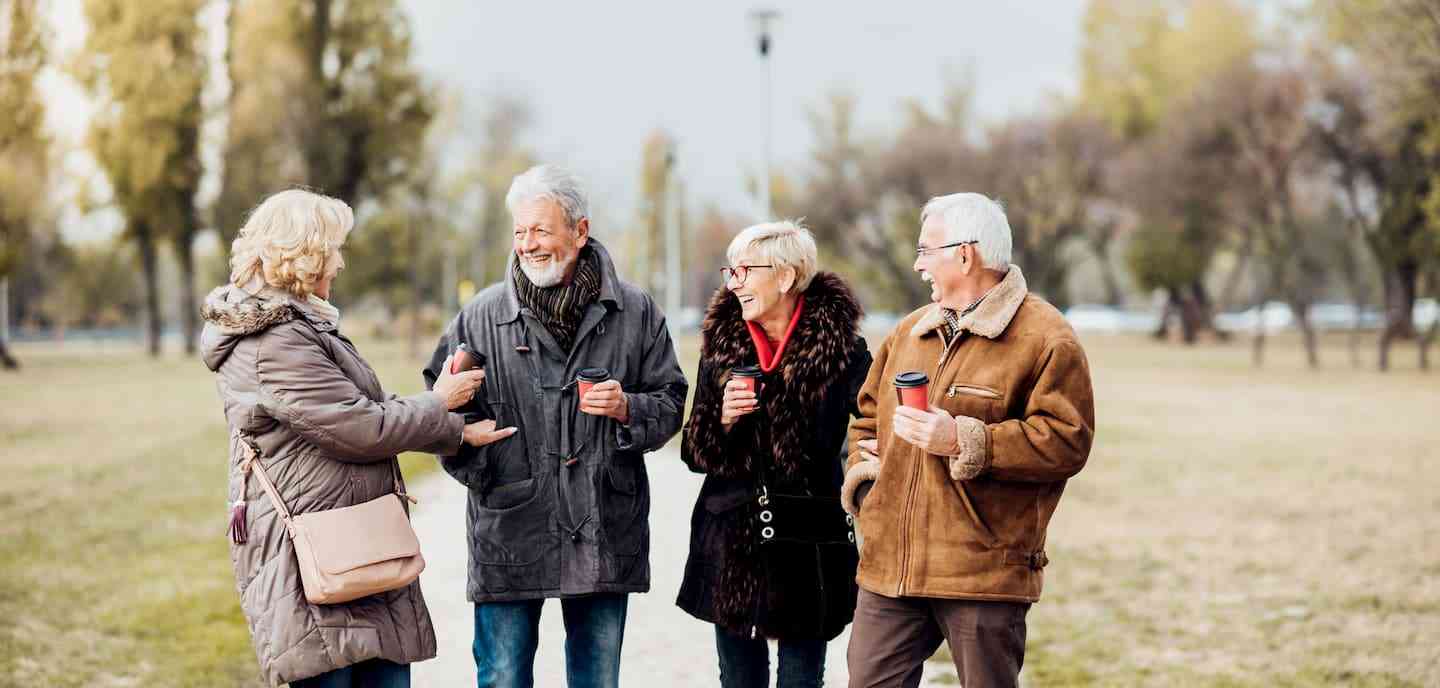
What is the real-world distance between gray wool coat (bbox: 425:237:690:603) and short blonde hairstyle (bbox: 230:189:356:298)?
75 cm

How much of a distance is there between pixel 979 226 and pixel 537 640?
1861mm

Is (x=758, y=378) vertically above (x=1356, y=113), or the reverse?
(x=1356, y=113)

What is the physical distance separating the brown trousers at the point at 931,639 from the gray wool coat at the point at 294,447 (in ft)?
4.14

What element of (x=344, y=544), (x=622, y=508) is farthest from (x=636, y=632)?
(x=344, y=544)

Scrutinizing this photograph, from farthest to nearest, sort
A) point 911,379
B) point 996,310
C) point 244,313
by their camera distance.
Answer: point 996,310
point 244,313
point 911,379

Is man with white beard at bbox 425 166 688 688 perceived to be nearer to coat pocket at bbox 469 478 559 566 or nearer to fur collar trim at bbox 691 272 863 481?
coat pocket at bbox 469 478 559 566

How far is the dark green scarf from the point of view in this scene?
4355 mm

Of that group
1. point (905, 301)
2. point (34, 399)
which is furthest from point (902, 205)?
point (34, 399)

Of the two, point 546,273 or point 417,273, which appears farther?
point 417,273

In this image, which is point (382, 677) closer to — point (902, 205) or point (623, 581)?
point (623, 581)

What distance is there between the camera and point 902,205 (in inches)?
2249

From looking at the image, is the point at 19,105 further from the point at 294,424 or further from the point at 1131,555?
the point at 294,424

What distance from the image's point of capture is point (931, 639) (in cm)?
398

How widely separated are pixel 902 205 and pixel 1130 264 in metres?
10.3
